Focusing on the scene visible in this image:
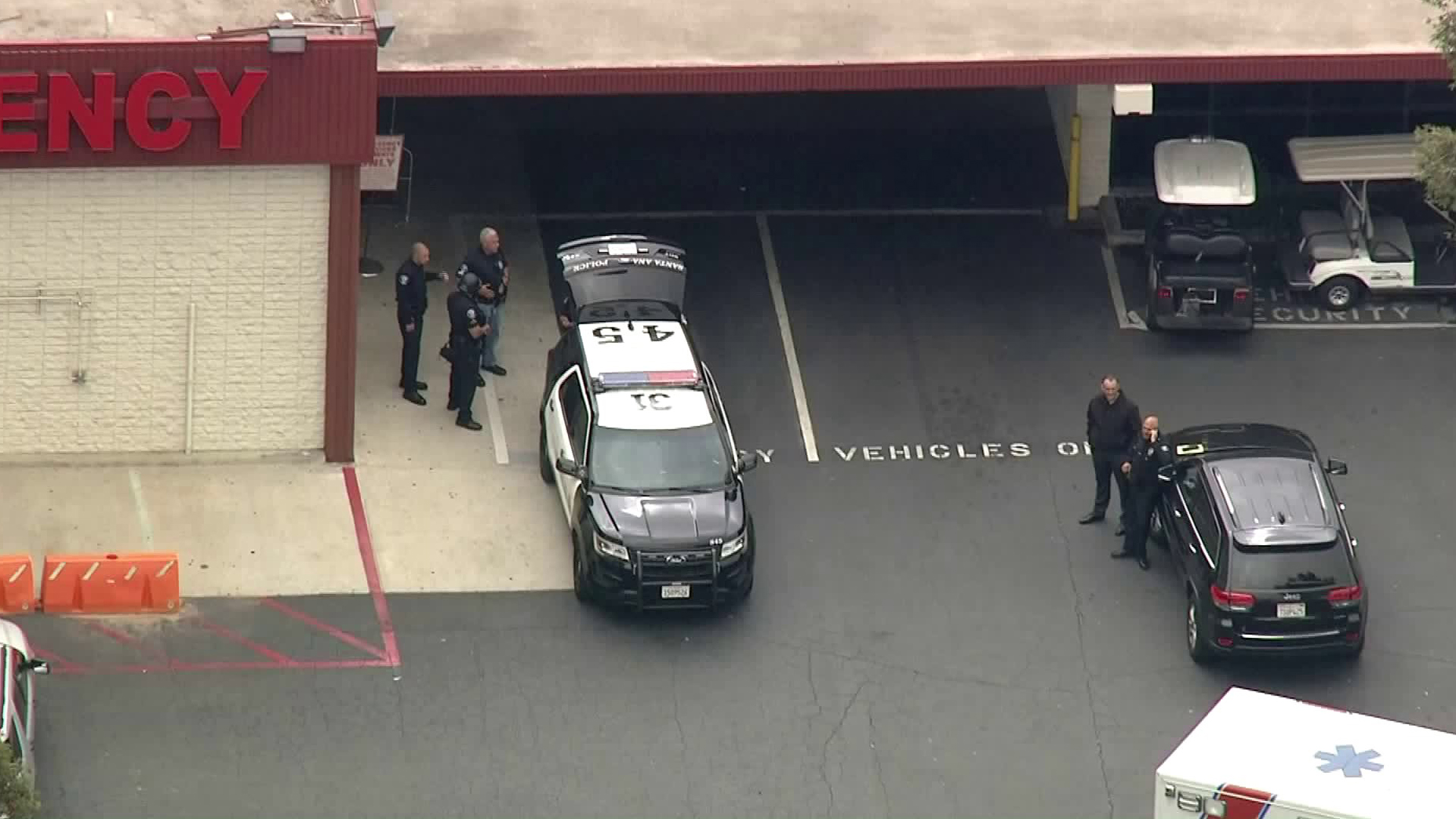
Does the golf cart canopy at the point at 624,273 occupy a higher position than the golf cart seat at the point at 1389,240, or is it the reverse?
the golf cart seat at the point at 1389,240

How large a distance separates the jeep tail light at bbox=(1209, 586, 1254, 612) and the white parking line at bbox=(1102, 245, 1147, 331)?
6827 millimetres

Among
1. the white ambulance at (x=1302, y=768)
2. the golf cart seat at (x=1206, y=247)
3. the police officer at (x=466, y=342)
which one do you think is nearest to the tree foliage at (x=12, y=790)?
the white ambulance at (x=1302, y=768)

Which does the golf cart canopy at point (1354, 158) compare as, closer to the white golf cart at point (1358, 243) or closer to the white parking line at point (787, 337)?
the white golf cart at point (1358, 243)

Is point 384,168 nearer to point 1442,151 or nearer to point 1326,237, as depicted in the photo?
point 1326,237

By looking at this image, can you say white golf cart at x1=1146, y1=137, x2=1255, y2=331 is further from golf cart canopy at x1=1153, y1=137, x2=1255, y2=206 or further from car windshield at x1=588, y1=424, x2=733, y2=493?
car windshield at x1=588, y1=424, x2=733, y2=493

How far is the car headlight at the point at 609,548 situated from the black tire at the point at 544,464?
2.23 meters

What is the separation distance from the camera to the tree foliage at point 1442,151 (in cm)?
2620

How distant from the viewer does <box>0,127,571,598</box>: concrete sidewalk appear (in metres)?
26.3

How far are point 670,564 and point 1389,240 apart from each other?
10815 mm

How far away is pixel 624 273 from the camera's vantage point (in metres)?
29.0

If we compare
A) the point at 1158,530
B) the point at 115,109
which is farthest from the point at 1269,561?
the point at 115,109

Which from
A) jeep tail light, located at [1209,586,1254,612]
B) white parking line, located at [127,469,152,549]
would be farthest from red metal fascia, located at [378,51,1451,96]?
jeep tail light, located at [1209,586,1254,612]

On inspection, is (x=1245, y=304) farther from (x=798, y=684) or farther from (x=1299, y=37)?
(x=798, y=684)

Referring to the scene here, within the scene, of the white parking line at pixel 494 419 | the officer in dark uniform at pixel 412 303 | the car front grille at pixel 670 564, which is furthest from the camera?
the officer in dark uniform at pixel 412 303
